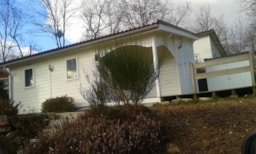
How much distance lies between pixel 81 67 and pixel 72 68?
A: 74 cm

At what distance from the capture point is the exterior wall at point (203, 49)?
2385cm

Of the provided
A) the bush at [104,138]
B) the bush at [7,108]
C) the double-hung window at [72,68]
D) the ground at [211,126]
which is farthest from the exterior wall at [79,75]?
the bush at [104,138]

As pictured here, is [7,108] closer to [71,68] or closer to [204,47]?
[71,68]

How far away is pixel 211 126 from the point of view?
24.0 feet

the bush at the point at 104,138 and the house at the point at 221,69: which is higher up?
the house at the point at 221,69

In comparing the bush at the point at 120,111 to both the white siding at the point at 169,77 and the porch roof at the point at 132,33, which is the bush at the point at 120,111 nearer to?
the porch roof at the point at 132,33

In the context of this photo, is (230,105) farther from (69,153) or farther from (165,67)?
(165,67)

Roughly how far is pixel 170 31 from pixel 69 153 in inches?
324

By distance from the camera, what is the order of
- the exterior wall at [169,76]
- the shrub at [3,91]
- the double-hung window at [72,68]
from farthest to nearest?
the shrub at [3,91], the double-hung window at [72,68], the exterior wall at [169,76]

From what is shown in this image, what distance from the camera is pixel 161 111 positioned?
872 centimetres

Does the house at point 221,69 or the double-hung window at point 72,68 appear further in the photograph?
the double-hung window at point 72,68

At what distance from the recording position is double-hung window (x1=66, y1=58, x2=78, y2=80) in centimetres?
1567

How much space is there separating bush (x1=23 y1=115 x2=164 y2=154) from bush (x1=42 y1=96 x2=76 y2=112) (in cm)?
744

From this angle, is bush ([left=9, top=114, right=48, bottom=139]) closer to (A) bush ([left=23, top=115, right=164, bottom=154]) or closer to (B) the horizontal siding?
(A) bush ([left=23, top=115, right=164, bottom=154])
